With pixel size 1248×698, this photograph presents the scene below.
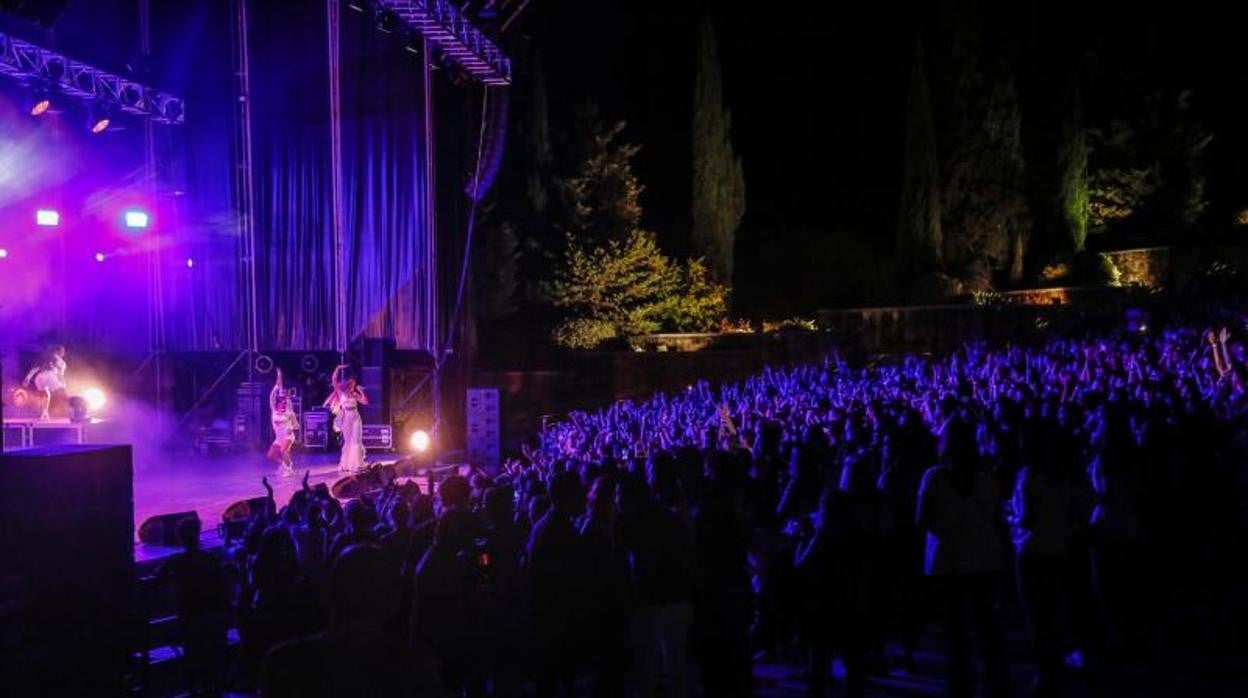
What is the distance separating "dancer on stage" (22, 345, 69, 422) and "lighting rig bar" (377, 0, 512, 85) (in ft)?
23.1

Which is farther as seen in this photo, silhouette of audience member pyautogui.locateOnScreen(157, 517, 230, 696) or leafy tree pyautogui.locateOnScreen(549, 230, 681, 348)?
leafy tree pyautogui.locateOnScreen(549, 230, 681, 348)

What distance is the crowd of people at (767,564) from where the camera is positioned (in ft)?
14.3

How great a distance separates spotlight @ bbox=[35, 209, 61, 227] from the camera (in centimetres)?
1667

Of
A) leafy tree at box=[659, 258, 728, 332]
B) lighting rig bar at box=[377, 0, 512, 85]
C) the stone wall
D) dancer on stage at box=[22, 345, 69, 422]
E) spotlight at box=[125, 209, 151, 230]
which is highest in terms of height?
lighting rig bar at box=[377, 0, 512, 85]

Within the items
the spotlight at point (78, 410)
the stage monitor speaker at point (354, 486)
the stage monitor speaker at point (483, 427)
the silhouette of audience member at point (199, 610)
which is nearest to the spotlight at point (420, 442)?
the stage monitor speaker at point (483, 427)

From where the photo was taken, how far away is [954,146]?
1105 inches

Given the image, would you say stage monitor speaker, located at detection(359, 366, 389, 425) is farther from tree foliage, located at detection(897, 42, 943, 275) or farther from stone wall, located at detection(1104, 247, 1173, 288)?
stone wall, located at detection(1104, 247, 1173, 288)

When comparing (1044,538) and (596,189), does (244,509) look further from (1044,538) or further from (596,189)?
(596,189)

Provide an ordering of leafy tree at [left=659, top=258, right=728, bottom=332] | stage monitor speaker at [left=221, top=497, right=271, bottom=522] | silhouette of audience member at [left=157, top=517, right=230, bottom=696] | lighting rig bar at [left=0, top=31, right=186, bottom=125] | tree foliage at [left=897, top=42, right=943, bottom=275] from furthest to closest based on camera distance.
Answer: tree foliage at [left=897, top=42, right=943, bottom=275], leafy tree at [left=659, top=258, right=728, bottom=332], lighting rig bar at [left=0, top=31, right=186, bottom=125], stage monitor speaker at [left=221, top=497, right=271, bottom=522], silhouette of audience member at [left=157, top=517, right=230, bottom=696]

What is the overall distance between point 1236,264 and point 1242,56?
11427 millimetres

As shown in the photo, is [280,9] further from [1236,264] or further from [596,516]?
[1236,264]

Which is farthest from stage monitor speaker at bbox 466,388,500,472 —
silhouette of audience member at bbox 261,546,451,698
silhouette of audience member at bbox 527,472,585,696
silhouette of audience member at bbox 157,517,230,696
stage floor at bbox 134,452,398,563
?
silhouette of audience member at bbox 261,546,451,698

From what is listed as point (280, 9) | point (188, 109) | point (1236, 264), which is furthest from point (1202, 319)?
point (188, 109)

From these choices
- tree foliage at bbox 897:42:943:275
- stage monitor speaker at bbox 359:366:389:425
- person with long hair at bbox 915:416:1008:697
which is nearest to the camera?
person with long hair at bbox 915:416:1008:697
